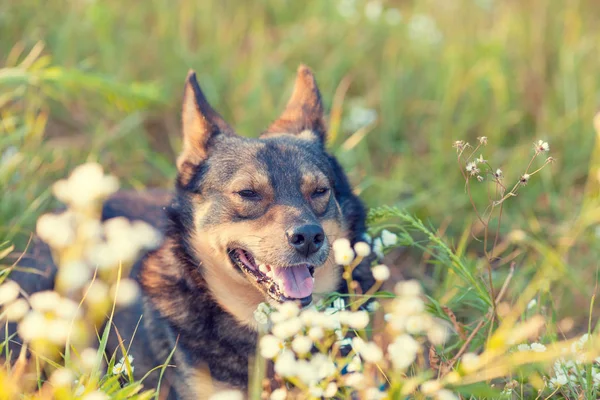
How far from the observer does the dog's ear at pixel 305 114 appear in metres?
4.11

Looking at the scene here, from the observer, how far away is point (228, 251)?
134 inches

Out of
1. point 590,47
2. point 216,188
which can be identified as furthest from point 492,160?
point 216,188

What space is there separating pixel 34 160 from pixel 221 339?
2015 millimetres

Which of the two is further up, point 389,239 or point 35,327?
point 35,327

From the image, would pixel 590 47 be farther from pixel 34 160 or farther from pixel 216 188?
pixel 34 160

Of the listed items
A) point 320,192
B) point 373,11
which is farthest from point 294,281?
point 373,11

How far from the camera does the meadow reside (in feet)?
16.2

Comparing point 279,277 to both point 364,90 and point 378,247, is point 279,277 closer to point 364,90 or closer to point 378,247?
point 378,247

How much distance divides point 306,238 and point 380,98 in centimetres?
305

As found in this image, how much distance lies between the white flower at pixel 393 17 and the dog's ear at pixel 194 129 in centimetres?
322

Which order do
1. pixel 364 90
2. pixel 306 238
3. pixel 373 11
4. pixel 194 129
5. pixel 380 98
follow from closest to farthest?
1. pixel 306 238
2. pixel 194 129
3. pixel 380 98
4. pixel 364 90
5. pixel 373 11

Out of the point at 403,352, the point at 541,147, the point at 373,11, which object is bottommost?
the point at 373,11

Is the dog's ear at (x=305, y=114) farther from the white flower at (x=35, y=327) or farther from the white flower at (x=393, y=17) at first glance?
the white flower at (x=393, y=17)

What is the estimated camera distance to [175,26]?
6.39m
